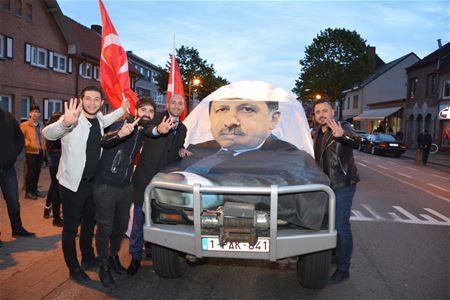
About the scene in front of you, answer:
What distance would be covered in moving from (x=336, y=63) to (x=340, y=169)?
51.2 meters

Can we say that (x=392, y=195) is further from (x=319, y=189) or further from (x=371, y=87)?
(x=371, y=87)

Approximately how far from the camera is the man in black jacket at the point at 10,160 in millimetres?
5415

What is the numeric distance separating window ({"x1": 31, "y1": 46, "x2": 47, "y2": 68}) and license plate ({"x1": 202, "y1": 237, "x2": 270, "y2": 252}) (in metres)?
22.6

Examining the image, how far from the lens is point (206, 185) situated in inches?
144

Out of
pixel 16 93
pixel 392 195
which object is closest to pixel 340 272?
pixel 392 195

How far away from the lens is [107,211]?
13.9ft

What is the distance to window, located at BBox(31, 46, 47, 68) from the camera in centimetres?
2358

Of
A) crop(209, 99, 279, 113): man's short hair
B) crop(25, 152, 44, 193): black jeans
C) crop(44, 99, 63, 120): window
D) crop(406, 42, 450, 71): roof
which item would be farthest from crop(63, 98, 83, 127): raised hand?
crop(406, 42, 450, 71): roof

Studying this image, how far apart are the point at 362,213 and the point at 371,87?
46.9 metres

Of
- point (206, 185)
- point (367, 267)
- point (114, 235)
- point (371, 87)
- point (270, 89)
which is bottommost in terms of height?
point (367, 267)

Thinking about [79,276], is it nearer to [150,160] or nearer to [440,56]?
[150,160]

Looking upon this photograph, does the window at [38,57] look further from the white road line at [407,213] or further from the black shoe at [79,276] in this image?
the black shoe at [79,276]

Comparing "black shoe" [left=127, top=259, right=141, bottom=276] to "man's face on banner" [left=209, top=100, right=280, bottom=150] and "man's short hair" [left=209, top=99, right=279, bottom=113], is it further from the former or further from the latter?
"man's short hair" [left=209, top=99, right=279, bottom=113]

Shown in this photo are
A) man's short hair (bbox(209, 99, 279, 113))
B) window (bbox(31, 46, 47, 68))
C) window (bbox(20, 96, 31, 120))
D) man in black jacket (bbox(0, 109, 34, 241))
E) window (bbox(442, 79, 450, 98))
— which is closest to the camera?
man's short hair (bbox(209, 99, 279, 113))
